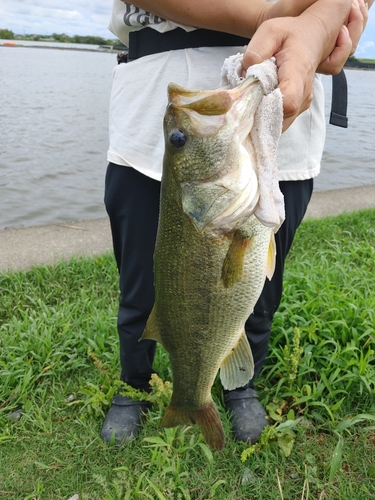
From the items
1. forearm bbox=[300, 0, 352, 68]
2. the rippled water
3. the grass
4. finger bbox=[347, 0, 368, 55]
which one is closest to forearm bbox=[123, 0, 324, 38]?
forearm bbox=[300, 0, 352, 68]

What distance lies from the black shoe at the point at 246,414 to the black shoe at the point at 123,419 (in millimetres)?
510

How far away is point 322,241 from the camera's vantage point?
5.18 m

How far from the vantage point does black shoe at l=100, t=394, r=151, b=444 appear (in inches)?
103

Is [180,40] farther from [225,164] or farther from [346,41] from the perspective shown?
[225,164]

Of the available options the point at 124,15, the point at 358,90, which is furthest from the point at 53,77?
the point at 124,15

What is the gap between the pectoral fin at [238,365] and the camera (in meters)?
1.91

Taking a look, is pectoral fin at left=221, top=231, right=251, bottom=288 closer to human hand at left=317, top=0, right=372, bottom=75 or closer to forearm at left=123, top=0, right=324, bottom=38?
human hand at left=317, top=0, right=372, bottom=75

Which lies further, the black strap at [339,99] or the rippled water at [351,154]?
the rippled water at [351,154]

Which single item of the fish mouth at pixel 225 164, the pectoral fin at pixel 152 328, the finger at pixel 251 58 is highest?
the finger at pixel 251 58

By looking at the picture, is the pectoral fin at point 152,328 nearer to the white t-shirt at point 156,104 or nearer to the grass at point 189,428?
the white t-shirt at point 156,104

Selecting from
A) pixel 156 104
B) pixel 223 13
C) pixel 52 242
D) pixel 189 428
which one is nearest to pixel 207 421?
pixel 189 428

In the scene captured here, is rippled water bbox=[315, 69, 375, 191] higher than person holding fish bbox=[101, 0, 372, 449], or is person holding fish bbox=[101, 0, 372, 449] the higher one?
person holding fish bbox=[101, 0, 372, 449]

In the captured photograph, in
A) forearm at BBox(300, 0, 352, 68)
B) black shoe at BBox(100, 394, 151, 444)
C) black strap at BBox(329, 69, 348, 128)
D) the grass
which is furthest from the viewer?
black shoe at BBox(100, 394, 151, 444)

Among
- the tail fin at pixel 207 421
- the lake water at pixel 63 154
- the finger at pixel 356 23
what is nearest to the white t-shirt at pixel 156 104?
the finger at pixel 356 23
